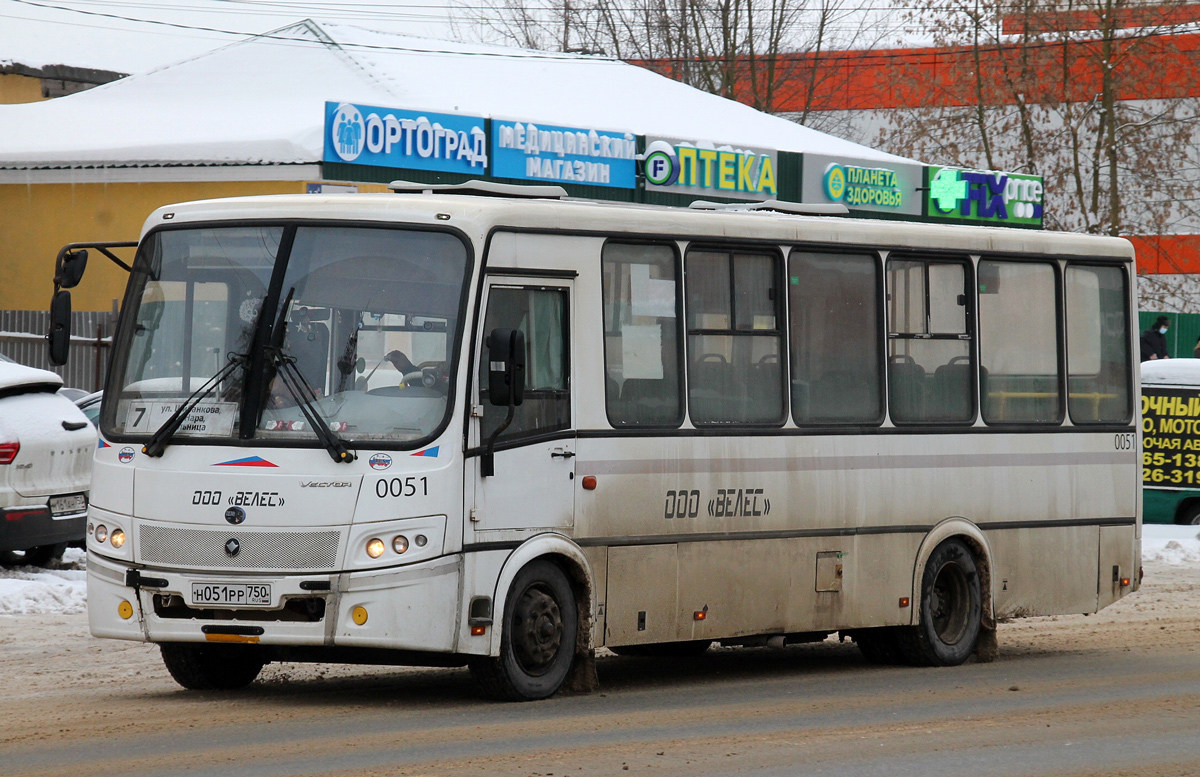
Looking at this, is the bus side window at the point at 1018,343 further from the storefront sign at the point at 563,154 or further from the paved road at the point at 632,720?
the storefront sign at the point at 563,154

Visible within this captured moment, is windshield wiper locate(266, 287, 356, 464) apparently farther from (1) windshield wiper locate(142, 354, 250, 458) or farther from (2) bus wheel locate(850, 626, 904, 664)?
(2) bus wheel locate(850, 626, 904, 664)

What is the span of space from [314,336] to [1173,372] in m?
15.6

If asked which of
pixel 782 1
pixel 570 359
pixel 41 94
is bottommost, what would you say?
pixel 570 359

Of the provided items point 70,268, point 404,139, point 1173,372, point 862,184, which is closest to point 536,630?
point 70,268

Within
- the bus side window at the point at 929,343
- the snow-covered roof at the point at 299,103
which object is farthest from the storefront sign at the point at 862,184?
the bus side window at the point at 929,343

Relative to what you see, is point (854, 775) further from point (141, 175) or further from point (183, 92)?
point (183, 92)

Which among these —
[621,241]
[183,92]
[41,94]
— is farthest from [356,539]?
[41,94]

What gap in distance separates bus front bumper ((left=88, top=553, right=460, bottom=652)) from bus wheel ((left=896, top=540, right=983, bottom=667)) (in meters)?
4.15

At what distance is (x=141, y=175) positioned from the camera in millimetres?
29672

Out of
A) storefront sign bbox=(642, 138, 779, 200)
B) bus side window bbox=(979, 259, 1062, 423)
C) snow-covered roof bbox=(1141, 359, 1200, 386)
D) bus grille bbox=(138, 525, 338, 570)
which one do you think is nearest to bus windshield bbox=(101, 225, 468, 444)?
bus grille bbox=(138, 525, 338, 570)

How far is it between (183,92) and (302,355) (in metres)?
23.9

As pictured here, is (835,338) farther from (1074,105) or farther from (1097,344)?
→ (1074,105)

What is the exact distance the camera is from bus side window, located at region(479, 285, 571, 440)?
9.93 m

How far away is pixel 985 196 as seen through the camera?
39.8 m
